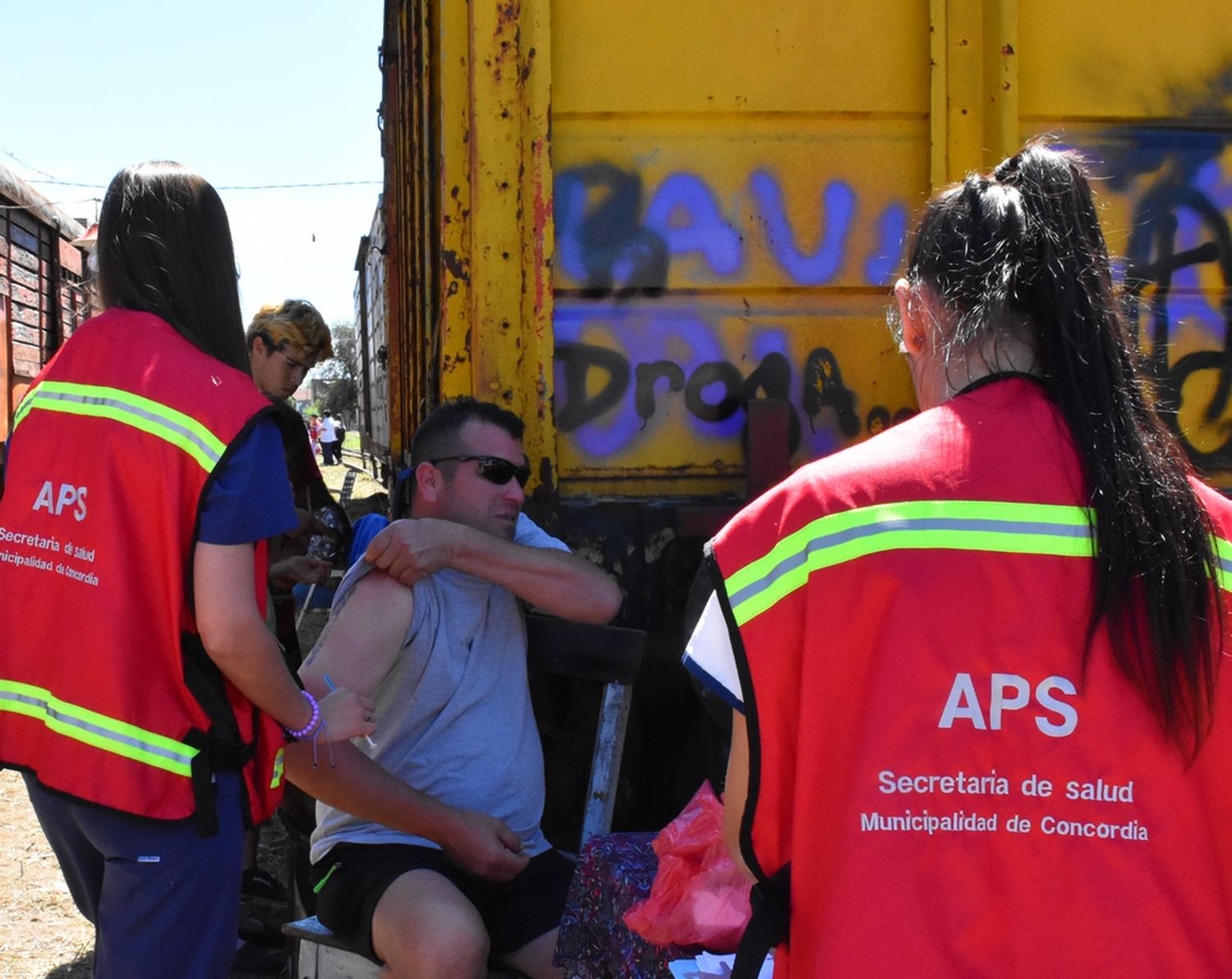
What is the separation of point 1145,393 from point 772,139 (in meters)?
2.03

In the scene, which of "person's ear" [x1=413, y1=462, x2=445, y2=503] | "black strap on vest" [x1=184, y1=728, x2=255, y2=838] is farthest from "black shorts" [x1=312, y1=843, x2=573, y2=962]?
"person's ear" [x1=413, y1=462, x2=445, y2=503]

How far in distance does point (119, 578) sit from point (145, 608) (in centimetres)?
6

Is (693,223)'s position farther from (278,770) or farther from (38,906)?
(38,906)

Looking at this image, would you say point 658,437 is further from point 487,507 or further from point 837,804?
point 837,804

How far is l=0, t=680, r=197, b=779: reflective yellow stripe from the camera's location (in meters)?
1.80

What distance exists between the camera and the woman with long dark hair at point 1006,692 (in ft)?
3.74

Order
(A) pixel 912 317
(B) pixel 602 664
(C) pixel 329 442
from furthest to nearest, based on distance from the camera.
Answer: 1. (C) pixel 329 442
2. (B) pixel 602 664
3. (A) pixel 912 317

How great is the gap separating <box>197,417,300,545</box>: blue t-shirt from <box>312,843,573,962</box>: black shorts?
2.49 ft

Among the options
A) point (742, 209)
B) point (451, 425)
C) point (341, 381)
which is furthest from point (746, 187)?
point (341, 381)

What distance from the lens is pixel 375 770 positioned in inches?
90.4

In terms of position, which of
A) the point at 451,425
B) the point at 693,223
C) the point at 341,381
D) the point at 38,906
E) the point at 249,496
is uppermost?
the point at 341,381

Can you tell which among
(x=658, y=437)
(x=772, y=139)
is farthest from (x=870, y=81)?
(x=658, y=437)

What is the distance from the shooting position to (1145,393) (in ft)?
4.14

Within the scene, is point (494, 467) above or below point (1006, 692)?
above
